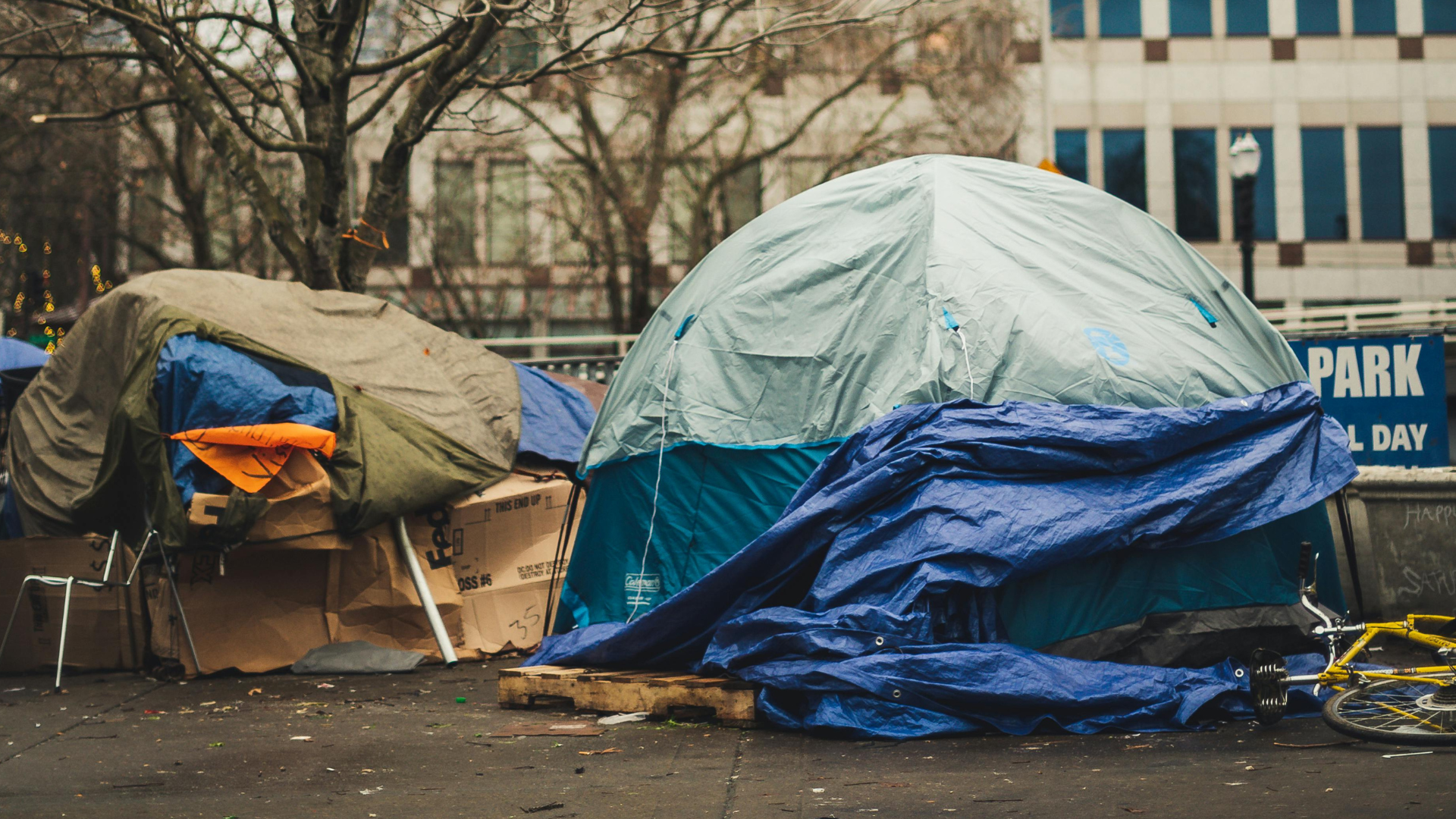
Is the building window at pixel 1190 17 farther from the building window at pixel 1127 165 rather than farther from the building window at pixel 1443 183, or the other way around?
the building window at pixel 1443 183

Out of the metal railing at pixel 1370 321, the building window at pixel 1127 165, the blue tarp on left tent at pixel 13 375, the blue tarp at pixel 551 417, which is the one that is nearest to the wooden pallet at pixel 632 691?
the blue tarp at pixel 551 417

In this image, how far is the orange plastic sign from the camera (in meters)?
8.27

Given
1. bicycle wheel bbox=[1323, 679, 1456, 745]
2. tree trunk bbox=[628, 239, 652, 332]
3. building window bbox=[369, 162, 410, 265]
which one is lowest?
bicycle wheel bbox=[1323, 679, 1456, 745]

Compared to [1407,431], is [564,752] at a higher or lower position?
lower

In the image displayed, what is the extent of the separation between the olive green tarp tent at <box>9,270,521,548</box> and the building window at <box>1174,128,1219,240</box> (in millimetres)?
24710

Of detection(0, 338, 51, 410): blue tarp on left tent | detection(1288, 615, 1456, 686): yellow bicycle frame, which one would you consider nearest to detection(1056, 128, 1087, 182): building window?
detection(0, 338, 51, 410): blue tarp on left tent

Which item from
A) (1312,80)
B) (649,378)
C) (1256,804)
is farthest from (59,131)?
(1312,80)

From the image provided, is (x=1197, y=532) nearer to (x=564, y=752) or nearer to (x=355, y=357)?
(x=564, y=752)

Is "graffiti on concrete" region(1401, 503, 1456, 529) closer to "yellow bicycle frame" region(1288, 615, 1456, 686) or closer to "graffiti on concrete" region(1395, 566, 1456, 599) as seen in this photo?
"graffiti on concrete" region(1395, 566, 1456, 599)

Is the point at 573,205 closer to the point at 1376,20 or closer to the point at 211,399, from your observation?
the point at 211,399

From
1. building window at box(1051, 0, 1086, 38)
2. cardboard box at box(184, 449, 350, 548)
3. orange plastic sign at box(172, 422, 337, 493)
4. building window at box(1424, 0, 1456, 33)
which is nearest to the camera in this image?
cardboard box at box(184, 449, 350, 548)

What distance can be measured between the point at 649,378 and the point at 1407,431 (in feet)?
23.1

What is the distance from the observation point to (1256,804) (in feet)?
14.8

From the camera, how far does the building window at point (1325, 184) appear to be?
31156mm
